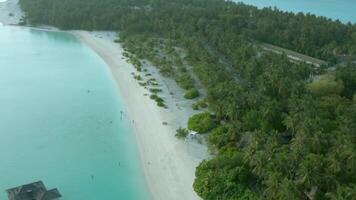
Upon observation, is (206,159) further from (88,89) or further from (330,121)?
(88,89)

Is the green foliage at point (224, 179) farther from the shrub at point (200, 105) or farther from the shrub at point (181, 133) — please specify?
the shrub at point (200, 105)

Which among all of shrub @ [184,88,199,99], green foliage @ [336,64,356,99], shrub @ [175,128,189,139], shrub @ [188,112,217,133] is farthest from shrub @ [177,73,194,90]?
green foliage @ [336,64,356,99]

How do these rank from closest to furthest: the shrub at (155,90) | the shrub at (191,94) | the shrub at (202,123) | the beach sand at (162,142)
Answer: the beach sand at (162,142) < the shrub at (202,123) < the shrub at (191,94) < the shrub at (155,90)

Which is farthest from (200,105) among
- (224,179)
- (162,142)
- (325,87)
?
(224,179)

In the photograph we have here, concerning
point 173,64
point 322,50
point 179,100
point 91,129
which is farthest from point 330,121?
point 322,50

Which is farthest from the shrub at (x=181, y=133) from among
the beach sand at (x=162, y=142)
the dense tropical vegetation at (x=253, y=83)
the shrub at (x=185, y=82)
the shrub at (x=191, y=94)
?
the shrub at (x=185, y=82)

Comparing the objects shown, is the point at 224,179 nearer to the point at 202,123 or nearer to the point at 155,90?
the point at 202,123
